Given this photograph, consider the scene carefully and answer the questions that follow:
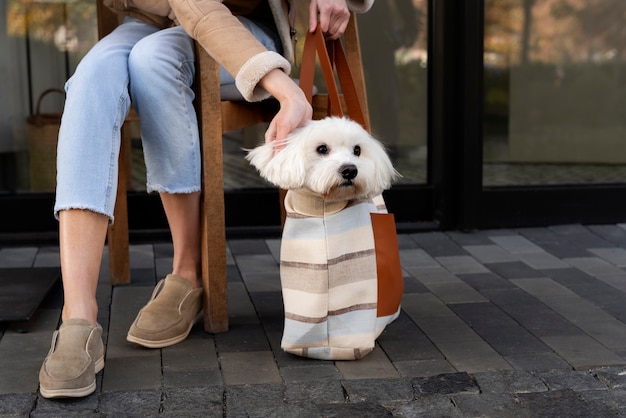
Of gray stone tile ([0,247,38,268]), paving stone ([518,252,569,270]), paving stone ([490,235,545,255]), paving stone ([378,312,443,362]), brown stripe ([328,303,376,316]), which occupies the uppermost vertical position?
brown stripe ([328,303,376,316])

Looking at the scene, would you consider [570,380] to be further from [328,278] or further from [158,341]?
[158,341]

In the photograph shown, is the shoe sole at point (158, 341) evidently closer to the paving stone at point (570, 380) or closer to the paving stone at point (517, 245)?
the paving stone at point (570, 380)

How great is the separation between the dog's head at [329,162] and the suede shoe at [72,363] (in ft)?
1.79

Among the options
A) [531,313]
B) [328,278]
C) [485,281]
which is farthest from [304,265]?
[485,281]

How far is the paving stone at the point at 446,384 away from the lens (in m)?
2.10

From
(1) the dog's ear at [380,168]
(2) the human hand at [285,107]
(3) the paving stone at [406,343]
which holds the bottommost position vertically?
(3) the paving stone at [406,343]

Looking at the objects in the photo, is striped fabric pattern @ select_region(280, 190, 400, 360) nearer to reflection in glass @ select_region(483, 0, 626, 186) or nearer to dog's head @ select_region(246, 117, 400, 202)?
dog's head @ select_region(246, 117, 400, 202)

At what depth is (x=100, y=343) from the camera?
7.27ft

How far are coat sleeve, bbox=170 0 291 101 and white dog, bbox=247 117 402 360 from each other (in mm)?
176

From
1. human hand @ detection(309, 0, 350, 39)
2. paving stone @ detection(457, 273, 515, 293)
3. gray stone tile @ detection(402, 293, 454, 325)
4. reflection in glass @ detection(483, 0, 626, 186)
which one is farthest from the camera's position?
reflection in glass @ detection(483, 0, 626, 186)

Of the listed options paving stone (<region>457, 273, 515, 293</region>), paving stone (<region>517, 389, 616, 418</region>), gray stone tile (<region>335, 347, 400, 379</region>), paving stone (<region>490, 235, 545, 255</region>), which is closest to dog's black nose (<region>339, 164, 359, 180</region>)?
gray stone tile (<region>335, 347, 400, 379</region>)

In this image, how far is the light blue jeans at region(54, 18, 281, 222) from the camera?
2.17 metres

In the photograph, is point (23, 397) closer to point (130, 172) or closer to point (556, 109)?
point (130, 172)

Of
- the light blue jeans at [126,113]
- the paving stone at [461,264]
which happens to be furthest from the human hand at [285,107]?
the paving stone at [461,264]
